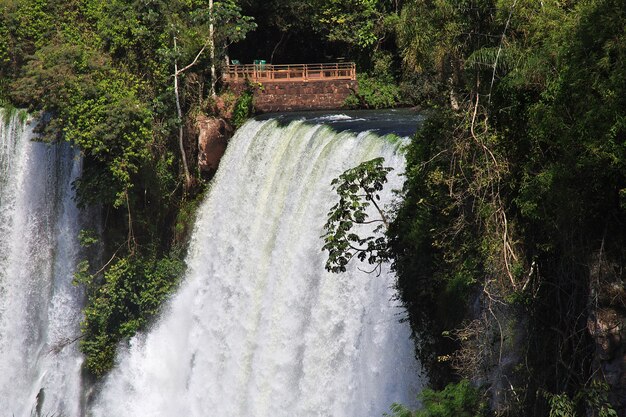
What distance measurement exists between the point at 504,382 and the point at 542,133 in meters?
3.15

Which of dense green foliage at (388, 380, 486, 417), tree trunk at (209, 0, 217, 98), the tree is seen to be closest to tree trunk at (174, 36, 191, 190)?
tree trunk at (209, 0, 217, 98)

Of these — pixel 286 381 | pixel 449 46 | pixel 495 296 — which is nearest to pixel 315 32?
pixel 286 381

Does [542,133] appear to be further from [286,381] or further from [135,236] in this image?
[135,236]

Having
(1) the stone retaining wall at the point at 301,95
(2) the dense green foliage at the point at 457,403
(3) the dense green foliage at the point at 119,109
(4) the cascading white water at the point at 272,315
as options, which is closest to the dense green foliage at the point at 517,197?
(2) the dense green foliage at the point at 457,403

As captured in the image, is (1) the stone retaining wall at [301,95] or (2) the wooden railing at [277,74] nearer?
(1) the stone retaining wall at [301,95]

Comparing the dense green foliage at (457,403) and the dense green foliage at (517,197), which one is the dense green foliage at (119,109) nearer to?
the dense green foliage at (517,197)

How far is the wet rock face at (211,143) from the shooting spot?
26.3 meters

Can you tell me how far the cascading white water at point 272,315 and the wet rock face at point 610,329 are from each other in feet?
16.5

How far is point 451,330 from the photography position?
15297mm

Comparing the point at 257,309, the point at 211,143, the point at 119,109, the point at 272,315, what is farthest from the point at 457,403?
the point at 211,143

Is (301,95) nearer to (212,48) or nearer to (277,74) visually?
(277,74)

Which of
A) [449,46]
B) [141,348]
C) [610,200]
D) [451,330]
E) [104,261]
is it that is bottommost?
[141,348]

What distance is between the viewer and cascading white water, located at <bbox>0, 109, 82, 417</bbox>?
27.0m

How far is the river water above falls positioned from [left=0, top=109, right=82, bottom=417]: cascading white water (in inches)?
1.6
